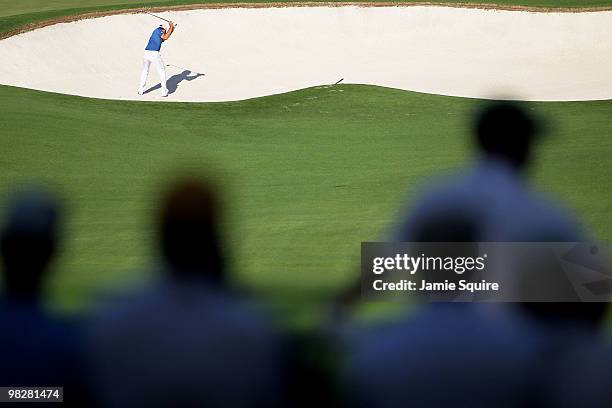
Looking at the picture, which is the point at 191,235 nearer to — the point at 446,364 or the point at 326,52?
the point at 446,364

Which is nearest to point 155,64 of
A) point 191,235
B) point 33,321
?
point 33,321

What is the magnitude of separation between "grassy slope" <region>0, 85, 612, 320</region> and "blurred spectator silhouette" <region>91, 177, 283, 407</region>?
1.29 meters

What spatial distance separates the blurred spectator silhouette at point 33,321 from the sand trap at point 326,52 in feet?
44.0

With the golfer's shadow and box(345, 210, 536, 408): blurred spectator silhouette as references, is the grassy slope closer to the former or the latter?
box(345, 210, 536, 408): blurred spectator silhouette

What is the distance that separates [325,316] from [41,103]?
8.92 m

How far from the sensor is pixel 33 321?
8.43 ft

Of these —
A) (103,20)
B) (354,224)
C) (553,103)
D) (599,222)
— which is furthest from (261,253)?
(103,20)

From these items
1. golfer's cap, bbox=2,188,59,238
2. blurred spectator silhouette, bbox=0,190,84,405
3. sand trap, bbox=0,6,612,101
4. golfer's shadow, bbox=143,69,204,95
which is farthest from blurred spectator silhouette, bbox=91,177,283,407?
golfer's shadow, bbox=143,69,204,95

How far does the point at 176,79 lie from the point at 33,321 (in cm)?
1585

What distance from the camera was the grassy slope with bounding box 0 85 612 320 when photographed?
5066 mm

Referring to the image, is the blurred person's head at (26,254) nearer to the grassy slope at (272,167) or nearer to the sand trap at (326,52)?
the grassy slope at (272,167)

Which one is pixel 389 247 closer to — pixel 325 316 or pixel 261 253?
pixel 325 316

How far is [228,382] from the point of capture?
7.96 feet

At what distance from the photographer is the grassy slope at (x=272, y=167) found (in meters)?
5.07
